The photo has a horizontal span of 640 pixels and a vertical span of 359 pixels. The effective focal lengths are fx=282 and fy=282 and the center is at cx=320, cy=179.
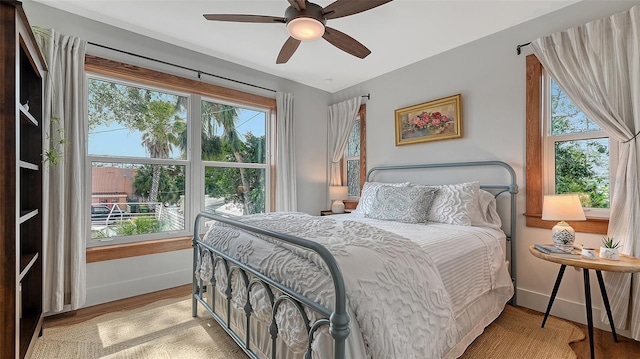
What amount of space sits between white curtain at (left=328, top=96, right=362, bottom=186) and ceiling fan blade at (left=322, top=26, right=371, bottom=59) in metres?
1.61

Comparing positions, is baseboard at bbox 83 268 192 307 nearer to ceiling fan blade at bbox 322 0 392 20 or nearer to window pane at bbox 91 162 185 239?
window pane at bbox 91 162 185 239

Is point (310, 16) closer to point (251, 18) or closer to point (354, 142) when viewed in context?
point (251, 18)

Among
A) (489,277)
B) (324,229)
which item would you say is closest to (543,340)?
(489,277)

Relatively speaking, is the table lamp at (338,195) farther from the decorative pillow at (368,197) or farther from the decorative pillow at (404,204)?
the decorative pillow at (404,204)

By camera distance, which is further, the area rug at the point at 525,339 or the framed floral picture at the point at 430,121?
the framed floral picture at the point at 430,121

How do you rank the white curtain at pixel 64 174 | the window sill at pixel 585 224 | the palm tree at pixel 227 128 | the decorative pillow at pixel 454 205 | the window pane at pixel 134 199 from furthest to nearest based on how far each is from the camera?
1. the palm tree at pixel 227 128
2. the window pane at pixel 134 199
3. the decorative pillow at pixel 454 205
4. the white curtain at pixel 64 174
5. the window sill at pixel 585 224

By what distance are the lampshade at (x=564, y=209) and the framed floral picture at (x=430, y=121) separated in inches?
45.4

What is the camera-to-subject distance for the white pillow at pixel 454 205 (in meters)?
2.44

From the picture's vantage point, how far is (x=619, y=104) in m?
2.01

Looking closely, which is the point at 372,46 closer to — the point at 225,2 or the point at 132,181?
the point at 225,2

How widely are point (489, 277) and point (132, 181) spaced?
3282 mm

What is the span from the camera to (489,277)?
1.99 m

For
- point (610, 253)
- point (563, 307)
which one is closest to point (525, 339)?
point (563, 307)

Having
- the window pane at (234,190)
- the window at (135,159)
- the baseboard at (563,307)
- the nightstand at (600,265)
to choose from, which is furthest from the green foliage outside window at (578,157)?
the window at (135,159)
